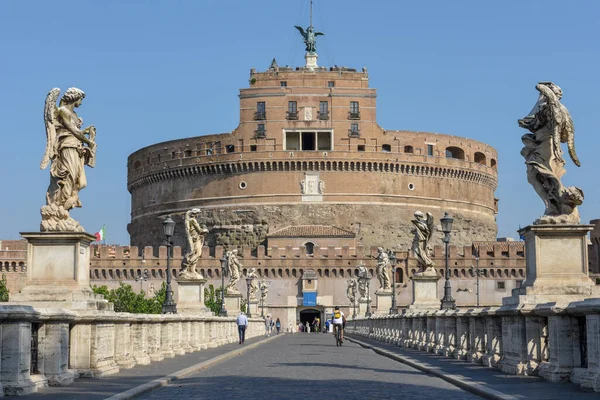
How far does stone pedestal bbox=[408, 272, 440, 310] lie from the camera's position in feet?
77.4

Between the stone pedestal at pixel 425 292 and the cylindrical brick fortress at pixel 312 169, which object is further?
the cylindrical brick fortress at pixel 312 169

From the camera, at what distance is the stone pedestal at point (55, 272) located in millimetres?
11141

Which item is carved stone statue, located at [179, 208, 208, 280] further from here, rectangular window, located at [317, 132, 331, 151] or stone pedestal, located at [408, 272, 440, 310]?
rectangular window, located at [317, 132, 331, 151]

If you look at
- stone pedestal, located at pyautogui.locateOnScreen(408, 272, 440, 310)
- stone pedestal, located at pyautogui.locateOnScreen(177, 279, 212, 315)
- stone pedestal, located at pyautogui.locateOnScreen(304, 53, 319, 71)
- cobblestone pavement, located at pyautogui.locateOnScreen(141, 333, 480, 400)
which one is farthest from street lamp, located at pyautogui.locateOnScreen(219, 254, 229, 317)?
stone pedestal, located at pyautogui.locateOnScreen(304, 53, 319, 71)

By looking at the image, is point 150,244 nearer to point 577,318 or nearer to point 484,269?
point 484,269

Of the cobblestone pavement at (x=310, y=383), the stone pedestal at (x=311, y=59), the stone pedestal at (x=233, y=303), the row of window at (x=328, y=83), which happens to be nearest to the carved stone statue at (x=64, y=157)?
→ the cobblestone pavement at (x=310, y=383)

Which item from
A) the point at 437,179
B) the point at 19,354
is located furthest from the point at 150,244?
the point at 19,354

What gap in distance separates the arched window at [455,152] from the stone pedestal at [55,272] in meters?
81.0

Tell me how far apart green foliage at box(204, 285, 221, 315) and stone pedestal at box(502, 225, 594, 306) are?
56.1m

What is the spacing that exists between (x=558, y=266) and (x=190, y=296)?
1436 centimetres

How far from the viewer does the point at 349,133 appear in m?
84.9

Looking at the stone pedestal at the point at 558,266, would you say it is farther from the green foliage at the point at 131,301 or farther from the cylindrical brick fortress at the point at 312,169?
the cylindrical brick fortress at the point at 312,169

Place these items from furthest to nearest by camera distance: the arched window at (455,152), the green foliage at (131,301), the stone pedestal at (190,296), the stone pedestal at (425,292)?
the arched window at (455,152)
the green foliage at (131,301)
the stone pedestal at (190,296)
the stone pedestal at (425,292)

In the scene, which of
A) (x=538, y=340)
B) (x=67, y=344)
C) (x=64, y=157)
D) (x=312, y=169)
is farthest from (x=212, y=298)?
(x=538, y=340)
